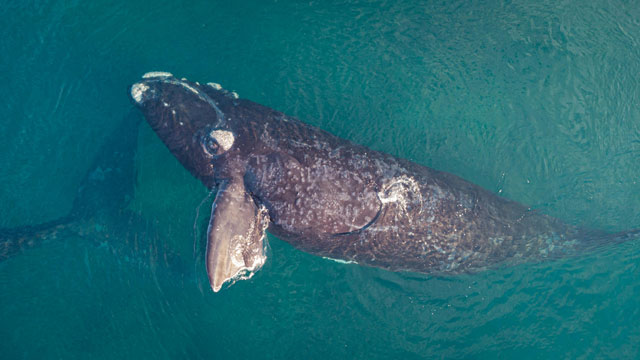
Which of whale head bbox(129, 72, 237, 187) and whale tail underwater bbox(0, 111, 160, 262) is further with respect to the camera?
whale tail underwater bbox(0, 111, 160, 262)

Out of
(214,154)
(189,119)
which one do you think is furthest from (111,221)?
(214,154)

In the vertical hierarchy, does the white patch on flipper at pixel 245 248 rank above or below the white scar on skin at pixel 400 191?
below

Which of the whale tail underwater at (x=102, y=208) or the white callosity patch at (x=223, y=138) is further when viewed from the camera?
the whale tail underwater at (x=102, y=208)

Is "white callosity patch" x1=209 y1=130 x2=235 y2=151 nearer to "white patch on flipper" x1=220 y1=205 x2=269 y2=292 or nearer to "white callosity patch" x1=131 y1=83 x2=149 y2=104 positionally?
"white patch on flipper" x1=220 y1=205 x2=269 y2=292

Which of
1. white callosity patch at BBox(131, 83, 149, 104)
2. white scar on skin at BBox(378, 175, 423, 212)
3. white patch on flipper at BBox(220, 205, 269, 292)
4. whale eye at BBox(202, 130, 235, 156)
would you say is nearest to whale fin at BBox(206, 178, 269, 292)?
white patch on flipper at BBox(220, 205, 269, 292)

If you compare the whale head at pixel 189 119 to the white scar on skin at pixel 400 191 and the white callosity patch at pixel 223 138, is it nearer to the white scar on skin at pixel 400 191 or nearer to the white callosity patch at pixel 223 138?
the white callosity patch at pixel 223 138

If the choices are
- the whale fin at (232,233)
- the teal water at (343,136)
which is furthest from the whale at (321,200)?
the teal water at (343,136)
